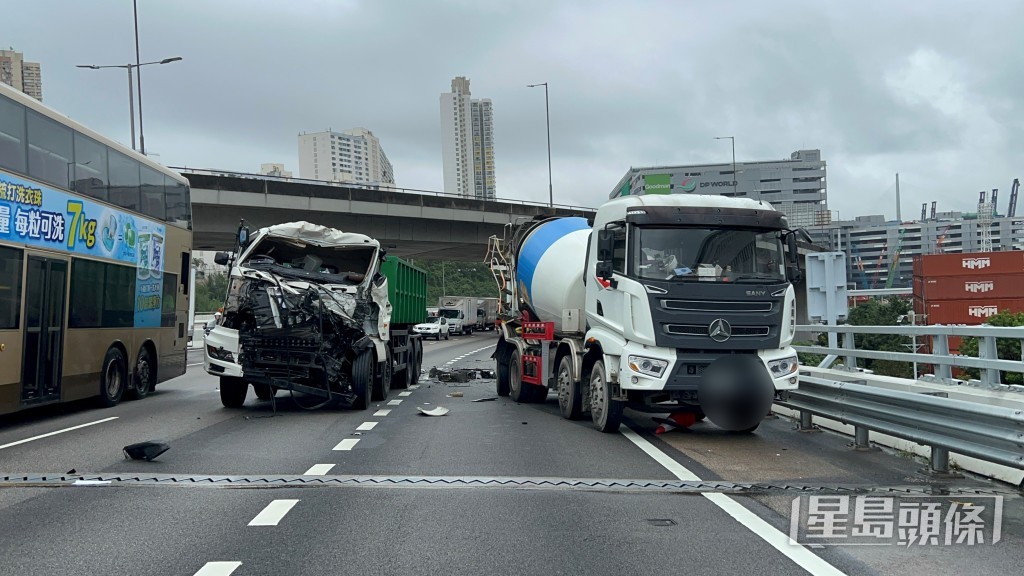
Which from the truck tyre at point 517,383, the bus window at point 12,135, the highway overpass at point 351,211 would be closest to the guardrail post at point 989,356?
the truck tyre at point 517,383

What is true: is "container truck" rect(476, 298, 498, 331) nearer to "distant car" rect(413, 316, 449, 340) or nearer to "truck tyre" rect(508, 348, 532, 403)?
"distant car" rect(413, 316, 449, 340)

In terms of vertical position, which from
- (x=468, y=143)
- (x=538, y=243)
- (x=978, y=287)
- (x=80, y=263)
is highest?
(x=468, y=143)

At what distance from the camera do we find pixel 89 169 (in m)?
13.3

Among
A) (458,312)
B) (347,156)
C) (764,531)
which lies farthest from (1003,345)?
(347,156)

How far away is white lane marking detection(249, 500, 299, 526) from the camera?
20.1 ft

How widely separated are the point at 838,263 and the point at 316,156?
128m

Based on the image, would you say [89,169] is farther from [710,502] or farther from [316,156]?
[316,156]

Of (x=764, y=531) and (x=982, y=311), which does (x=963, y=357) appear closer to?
(x=764, y=531)

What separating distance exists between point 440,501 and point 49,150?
8386 millimetres

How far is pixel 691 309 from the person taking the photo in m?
10.2

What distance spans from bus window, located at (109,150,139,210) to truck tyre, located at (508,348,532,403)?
7044 millimetres

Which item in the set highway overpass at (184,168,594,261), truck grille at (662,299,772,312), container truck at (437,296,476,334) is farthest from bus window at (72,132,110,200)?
container truck at (437,296,476,334)

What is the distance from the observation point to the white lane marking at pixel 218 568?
488cm

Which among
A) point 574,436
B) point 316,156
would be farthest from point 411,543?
point 316,156
